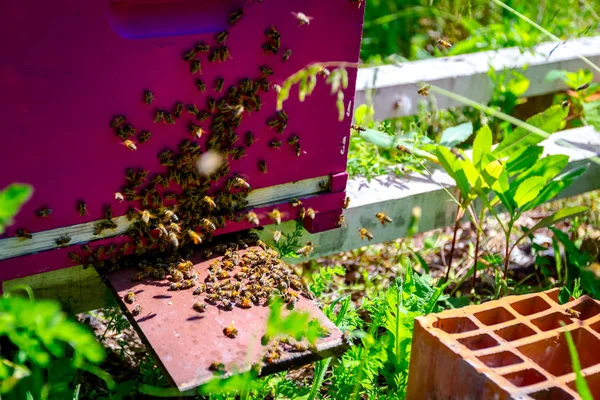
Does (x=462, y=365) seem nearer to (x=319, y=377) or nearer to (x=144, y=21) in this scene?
(x=319, y=377)

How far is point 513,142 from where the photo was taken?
3.01 m

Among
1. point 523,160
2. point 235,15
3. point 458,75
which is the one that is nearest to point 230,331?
point 235,15

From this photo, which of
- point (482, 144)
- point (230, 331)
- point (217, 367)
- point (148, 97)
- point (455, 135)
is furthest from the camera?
point (455, 135)

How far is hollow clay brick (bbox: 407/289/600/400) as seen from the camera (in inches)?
75.5

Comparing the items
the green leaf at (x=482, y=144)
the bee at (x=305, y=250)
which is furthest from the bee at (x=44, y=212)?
the green leaf at (x=482, y=144)

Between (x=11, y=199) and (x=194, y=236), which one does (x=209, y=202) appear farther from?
(x=11, y=199)

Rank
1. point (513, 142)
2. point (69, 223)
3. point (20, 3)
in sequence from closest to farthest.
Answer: point (20, 3)
point (69, 223)
point (513, 142)

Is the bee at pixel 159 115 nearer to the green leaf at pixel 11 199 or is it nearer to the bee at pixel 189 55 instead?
the bee at pixel 189 55

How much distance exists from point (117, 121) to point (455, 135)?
5.80 ft

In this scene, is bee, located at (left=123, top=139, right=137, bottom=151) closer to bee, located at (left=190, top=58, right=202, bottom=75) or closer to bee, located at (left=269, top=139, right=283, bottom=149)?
bee, located at (left=190, top=58, right=202, bottom=75)

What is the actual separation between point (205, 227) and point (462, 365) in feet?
3.28

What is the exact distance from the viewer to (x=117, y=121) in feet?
7.22

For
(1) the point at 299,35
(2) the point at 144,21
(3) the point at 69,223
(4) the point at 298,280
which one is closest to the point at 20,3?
(2) the point at 144,21

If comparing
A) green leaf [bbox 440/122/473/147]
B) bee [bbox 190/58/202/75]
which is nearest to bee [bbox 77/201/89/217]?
bee [bbox 190/58/202/75]
